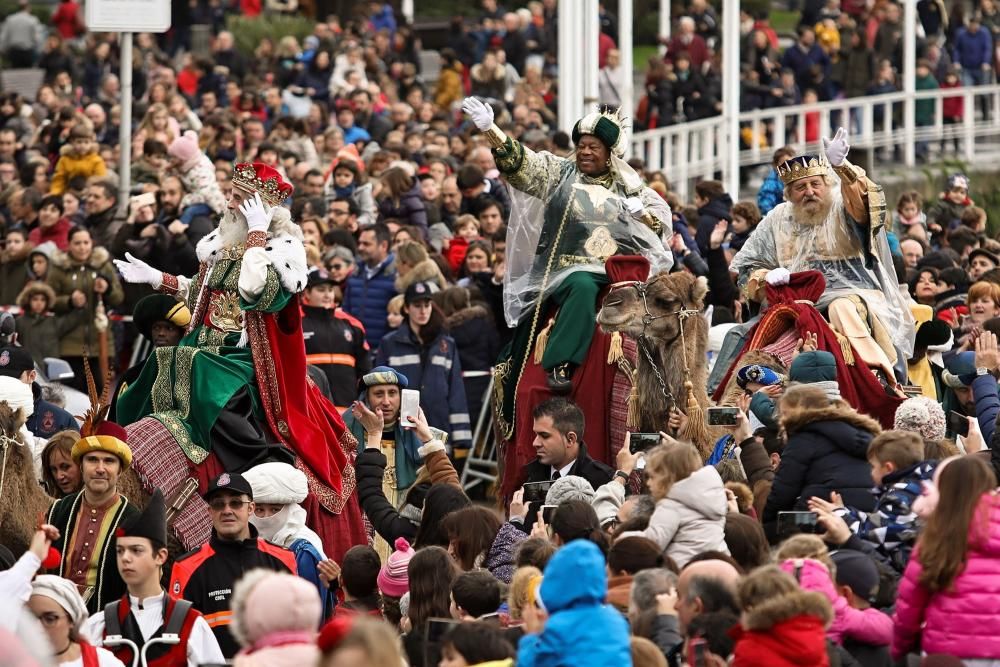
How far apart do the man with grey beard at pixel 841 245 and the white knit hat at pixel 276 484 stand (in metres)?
3.42

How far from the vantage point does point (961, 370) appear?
1343 cm

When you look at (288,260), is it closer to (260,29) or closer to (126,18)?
(126,18)

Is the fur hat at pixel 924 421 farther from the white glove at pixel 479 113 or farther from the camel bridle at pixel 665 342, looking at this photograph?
the white glove at pixel 479 113

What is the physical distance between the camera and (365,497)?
12070mm

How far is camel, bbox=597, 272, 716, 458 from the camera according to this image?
12820 millimetres

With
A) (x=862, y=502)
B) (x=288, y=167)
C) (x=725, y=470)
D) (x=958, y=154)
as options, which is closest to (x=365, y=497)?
(x=725, y=470)

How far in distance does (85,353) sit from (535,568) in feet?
31.6

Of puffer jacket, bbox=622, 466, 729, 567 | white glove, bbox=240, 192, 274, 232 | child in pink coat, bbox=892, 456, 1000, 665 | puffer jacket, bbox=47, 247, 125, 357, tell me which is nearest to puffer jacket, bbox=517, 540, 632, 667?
child in pink coat, bbox=892, 456, 1000, 665

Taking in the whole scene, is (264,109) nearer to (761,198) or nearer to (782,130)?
(782,130)

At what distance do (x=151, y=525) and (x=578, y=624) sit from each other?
9.68 feet

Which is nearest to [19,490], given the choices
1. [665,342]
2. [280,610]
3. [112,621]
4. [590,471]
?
[112,621]

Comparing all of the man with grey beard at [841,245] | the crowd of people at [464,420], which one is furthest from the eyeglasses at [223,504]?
the man with grey beard at [841,245]

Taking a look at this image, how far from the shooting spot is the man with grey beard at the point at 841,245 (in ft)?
46.6

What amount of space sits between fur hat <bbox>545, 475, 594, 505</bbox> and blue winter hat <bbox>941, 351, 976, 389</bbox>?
117 inches
